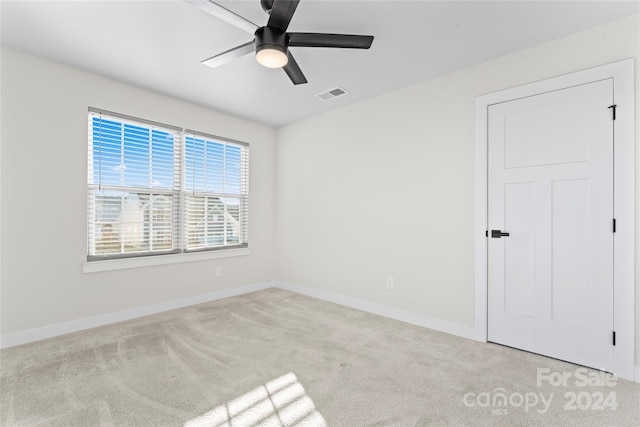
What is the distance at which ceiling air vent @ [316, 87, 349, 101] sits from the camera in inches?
134

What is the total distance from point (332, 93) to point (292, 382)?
9.65ft

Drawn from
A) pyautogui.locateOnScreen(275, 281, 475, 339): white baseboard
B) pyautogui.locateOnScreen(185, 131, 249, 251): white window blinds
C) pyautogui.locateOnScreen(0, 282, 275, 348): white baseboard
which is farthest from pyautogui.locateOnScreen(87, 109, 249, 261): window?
pyautogui.locateOnScreen(275, 281, 475, 339): white baseboard

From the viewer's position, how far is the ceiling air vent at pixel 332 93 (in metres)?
3.40

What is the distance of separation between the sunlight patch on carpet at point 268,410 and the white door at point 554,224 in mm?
1863

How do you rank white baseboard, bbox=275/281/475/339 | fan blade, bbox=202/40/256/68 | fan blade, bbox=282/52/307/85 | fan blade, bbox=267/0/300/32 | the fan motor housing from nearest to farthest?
fan blade, bbox=267/0/300/32 < the fan motor housing < fan blade, bbox=202/40/256/68 < fan blade, bbox=282/52/307/85 < white baseboard, bbox=275/281/475/339

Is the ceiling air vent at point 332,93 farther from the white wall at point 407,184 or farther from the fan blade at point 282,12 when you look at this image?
the fan blade at point 282,12

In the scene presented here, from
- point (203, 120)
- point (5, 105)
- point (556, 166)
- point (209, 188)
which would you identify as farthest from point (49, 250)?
point (556, 166)

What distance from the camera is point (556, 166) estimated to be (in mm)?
2418

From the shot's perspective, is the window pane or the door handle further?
the window pane

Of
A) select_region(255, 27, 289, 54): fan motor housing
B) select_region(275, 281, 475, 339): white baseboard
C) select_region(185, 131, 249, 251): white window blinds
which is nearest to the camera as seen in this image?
select_region(255, 27, 289, 54): fan motor housing

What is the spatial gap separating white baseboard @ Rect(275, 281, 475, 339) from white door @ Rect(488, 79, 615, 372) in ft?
0.92

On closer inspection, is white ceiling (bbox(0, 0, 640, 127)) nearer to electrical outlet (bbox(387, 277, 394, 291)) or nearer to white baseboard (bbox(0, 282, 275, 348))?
electrical outlet (bbox(387, 277, 394, 291))

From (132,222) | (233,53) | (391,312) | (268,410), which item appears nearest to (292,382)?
(268,410)

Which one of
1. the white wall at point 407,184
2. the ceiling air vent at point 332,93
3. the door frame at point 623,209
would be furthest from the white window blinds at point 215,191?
the door frame at point 623,209
